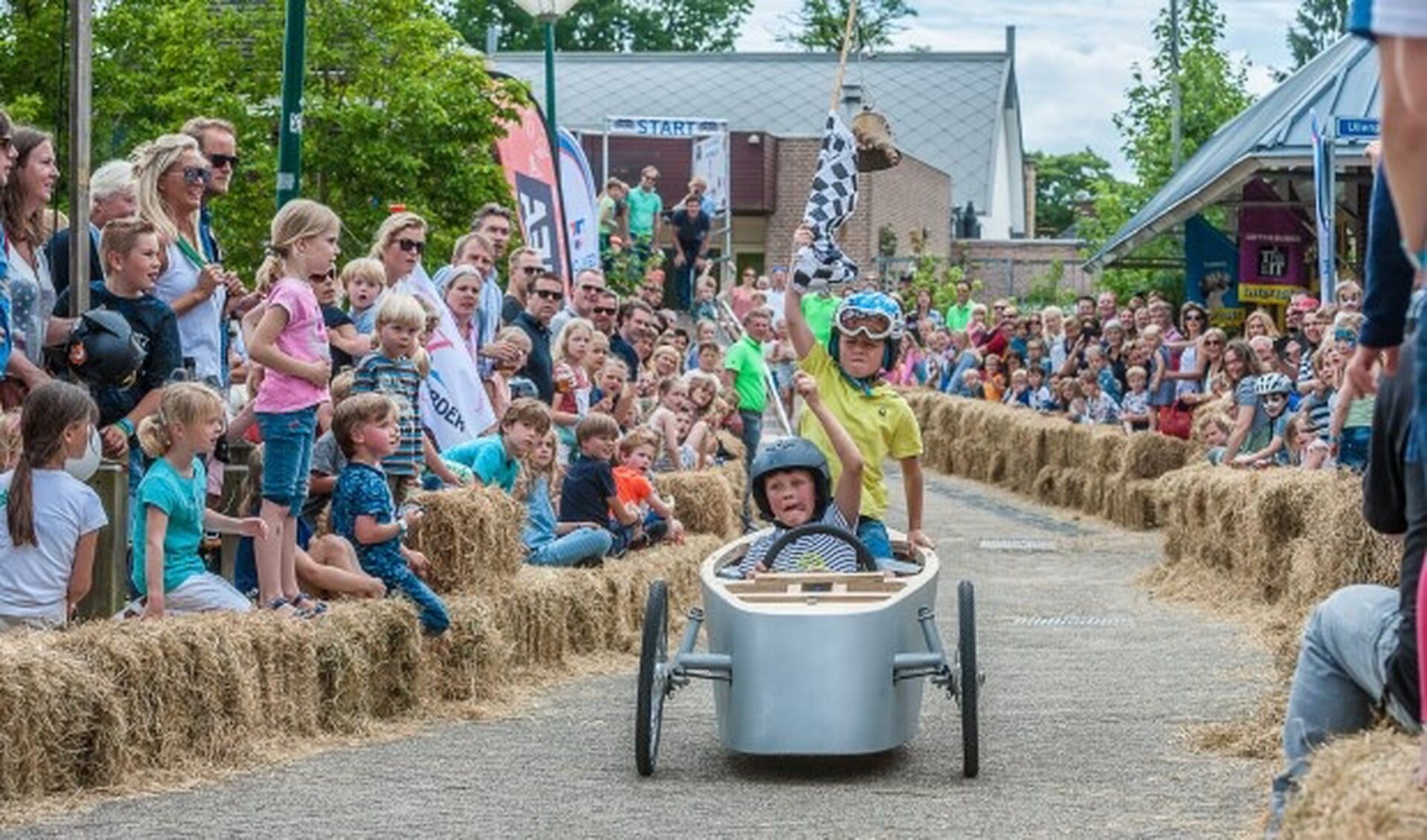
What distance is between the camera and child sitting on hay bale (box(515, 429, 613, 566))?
629 inches

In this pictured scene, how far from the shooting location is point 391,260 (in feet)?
49.3

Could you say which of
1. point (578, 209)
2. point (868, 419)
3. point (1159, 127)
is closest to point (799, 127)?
point (1159, 127)

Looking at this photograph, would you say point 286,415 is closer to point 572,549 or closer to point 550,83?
point 572,549

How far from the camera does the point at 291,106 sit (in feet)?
52.4

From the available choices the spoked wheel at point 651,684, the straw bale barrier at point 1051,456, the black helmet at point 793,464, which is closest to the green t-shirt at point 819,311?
the straw bale barrier at point 1051,456

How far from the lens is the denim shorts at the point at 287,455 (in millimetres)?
12195

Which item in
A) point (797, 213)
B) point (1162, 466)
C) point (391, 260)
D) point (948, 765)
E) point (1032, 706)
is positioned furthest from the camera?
point (797, 213)

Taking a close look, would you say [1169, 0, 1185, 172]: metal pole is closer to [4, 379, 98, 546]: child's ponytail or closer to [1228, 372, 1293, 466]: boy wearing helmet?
[1228, 372, 1293, 466]: boy wearing helmet

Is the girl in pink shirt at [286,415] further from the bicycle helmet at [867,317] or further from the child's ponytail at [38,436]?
the bicycle helmet at [867,317]

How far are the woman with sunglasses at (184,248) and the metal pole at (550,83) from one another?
1021 centimetres

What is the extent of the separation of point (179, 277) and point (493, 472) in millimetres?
3076

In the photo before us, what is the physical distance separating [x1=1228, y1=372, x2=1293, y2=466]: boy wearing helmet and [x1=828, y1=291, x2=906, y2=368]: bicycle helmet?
10.0m

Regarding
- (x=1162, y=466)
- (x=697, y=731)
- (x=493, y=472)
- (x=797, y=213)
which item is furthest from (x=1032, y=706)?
(x=797, y=213)

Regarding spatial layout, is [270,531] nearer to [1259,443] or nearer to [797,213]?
[1259,443]
